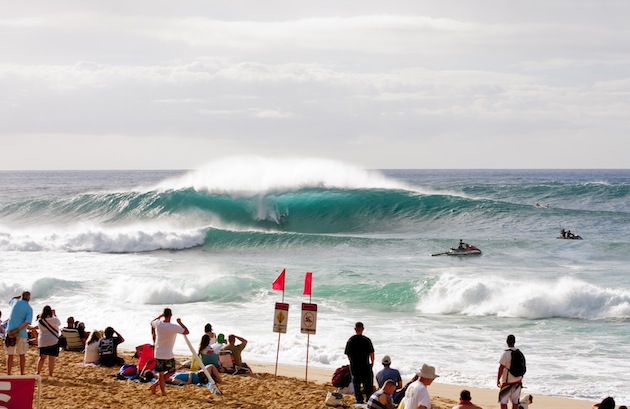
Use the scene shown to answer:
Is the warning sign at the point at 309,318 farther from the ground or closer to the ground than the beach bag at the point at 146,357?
farther from the ground

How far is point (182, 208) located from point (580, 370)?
28797 millimetres

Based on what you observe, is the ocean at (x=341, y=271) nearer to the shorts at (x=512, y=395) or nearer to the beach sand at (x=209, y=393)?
the beach sand at (x=209, y=393)

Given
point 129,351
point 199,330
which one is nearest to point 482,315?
point 199,330

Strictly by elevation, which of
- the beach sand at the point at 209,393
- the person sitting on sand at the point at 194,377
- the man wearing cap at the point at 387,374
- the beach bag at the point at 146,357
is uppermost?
the man wearing cap at the point at 387,374

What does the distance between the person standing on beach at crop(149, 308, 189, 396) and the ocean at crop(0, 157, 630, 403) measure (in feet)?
13.6

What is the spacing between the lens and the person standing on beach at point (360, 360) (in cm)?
916

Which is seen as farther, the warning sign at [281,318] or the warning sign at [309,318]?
the warning sign at [281,318]

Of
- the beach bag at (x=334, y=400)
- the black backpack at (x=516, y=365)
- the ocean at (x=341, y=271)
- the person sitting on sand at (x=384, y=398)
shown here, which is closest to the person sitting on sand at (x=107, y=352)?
the ocean at (x=341, y=271)

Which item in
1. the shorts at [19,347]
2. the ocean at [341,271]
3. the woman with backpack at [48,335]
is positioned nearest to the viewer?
the shorts at [19,347]

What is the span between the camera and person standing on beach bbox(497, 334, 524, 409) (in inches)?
349

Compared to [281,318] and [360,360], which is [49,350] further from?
[360,360]

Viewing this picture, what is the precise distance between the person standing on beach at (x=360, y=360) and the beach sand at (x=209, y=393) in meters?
0.26

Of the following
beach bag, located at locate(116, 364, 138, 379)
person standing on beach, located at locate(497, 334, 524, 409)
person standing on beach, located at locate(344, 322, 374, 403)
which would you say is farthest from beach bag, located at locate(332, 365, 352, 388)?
beach bag, located at locate(116, 364, 138, 379)

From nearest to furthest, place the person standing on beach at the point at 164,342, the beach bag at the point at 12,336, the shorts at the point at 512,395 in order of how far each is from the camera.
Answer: the shorts at the point at 512,395 → the person standing on beach at the point at 164,342 → the beach bag at the point at 12,336
